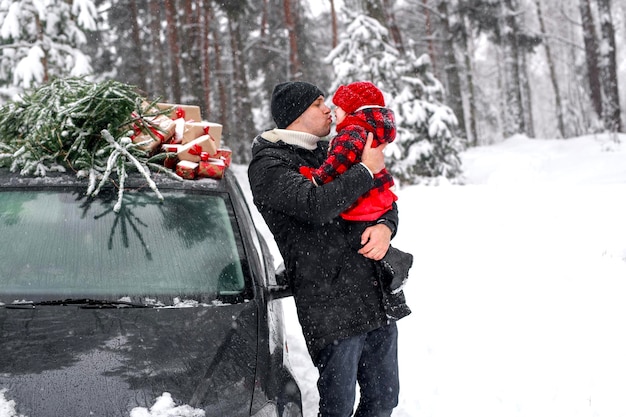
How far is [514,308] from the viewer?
5.52m

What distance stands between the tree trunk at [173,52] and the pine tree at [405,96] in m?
4.59

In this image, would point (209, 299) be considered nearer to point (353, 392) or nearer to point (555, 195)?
point (353, 392)

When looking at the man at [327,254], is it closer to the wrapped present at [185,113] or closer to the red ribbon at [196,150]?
the red ribbon at [196,150]

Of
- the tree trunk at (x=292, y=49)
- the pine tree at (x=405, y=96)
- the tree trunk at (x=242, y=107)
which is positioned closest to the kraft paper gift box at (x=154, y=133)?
the pine tree at (x=405, y=96)

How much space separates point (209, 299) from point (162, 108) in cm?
151

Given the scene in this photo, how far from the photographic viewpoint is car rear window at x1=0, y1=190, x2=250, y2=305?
285 cm

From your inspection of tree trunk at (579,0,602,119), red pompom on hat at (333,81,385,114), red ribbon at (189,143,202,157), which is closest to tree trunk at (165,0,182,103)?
tree trunk at (579,0,602,119)

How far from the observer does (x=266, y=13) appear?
23.8 metres

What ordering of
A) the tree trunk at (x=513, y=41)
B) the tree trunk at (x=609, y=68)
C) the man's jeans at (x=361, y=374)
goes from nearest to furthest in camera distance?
the man's jeans at (x=361, y=374)
the tree trunk at (x=609, y=68)
the tree trunk at (x=513, y=41)

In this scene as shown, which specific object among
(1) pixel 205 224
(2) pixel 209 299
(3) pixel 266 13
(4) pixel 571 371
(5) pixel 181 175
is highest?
(3) pixel 266 13

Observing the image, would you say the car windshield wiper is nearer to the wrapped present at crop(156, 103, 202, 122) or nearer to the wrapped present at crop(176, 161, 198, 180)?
the wrapped present at crop(176, 161, 198, 180)

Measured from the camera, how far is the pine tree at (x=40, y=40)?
427 inches

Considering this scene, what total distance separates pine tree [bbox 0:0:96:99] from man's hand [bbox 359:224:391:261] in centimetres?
967

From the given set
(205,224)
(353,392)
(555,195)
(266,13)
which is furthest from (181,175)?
(266,13)
